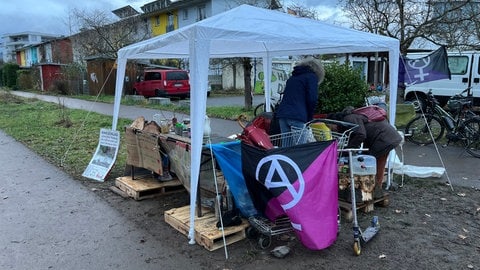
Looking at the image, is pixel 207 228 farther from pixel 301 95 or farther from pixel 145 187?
pixel 301 95

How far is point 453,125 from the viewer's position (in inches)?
320

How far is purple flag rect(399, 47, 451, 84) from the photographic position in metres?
6.44

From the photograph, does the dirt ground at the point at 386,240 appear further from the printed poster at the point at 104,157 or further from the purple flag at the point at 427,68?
the purple flag at the point at 427,68

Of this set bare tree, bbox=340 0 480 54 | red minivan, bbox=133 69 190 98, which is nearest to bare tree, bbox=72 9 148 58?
red minivan, bbox=133 69 190 98

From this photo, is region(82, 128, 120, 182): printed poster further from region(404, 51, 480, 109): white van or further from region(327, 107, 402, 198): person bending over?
region(404, 51, 480, 109): white van

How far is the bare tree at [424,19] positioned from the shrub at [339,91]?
6.08 ft

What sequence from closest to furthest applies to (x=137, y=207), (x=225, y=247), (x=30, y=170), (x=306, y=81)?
(x=225, y=247)
(x=306, y=81)
(x=137, y=207)
(x=30, y=170)

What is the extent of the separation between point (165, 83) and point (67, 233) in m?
17.3

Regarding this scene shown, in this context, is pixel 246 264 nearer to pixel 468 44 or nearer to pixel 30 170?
pixel 30 170

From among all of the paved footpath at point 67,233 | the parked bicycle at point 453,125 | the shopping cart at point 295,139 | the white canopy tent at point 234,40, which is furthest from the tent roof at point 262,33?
the parked bicycle at point 453,125

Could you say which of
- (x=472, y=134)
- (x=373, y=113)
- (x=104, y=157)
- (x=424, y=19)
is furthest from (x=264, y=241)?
(x=424, y=19)

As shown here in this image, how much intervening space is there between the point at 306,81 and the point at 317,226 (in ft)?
6.07

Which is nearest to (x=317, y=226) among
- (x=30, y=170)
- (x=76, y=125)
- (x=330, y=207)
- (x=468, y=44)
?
(x=330, y=207)

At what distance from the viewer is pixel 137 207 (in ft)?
16.3
